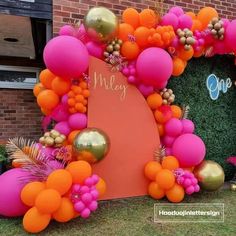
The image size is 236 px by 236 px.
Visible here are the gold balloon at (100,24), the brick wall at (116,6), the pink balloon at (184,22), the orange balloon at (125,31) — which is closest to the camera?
the gold balloon at (100,24)

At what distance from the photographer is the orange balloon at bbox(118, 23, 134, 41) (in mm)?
3779

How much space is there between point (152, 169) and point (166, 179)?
243mm

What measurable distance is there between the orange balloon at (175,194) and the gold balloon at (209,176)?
38 cm

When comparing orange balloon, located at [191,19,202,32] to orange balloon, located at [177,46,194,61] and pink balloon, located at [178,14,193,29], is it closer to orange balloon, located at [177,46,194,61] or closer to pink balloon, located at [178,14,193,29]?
pink balloon, located at [178,14,193,29]

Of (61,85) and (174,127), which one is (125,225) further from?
(61,85)

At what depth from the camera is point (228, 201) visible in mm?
3906

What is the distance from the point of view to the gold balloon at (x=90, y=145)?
132 inches

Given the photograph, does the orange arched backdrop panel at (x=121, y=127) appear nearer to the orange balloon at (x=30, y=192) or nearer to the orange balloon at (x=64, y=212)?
the orange balloon at (x=64, y=212)

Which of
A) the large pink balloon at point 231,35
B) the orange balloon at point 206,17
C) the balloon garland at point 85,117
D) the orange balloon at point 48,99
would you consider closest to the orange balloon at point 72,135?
the balloon garland at point 85,117

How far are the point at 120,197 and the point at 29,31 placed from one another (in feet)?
12.3

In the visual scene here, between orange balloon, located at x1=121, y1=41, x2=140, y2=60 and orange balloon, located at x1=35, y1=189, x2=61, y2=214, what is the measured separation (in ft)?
5.71

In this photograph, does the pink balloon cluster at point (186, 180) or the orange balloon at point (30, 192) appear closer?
the orange balloon at point (30, 192)

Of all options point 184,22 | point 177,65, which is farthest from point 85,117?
point 184,22

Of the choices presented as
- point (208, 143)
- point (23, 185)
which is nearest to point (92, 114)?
point (23, 185)
